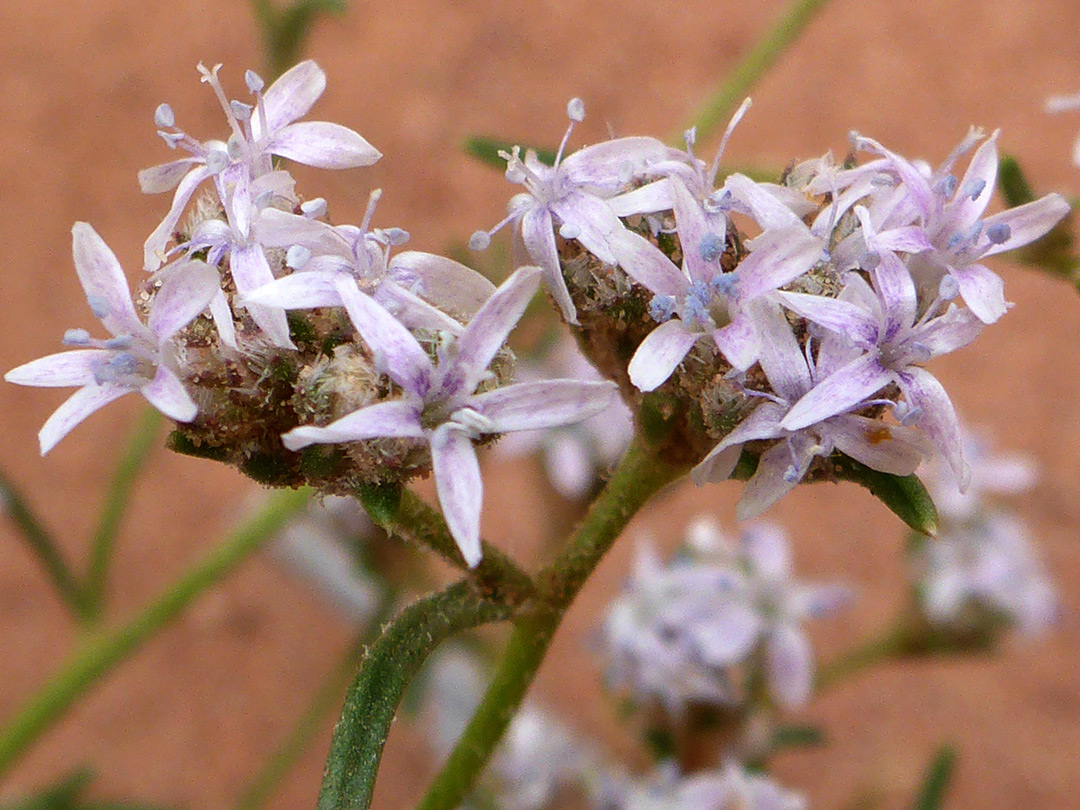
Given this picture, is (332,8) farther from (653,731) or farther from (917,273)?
(653,731)

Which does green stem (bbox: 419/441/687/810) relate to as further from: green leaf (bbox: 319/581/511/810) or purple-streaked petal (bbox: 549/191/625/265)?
purple-streaked petal (bbox: 549/191/625/265)

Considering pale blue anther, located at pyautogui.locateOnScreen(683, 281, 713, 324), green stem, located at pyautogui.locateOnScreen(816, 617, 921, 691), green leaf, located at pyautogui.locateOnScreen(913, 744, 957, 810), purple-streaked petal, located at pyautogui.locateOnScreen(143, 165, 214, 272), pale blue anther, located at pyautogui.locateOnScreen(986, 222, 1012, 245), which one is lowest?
green leaf, located at pyautogui.locateOnScreen(913, 744, 957, 810)

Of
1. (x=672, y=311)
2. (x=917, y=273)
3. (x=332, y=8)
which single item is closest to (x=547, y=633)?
(x=672, y=311)

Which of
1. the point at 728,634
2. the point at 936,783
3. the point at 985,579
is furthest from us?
the point at 985,579

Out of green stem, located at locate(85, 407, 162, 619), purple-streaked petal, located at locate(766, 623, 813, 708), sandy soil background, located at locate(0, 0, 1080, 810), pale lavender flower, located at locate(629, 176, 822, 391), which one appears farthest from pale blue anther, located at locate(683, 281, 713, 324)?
sandy soil background, located at locate(0, 0, 1080, 810)

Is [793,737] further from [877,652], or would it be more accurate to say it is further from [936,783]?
[877,652]

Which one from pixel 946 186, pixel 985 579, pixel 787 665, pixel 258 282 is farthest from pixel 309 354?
pixel 985 579
